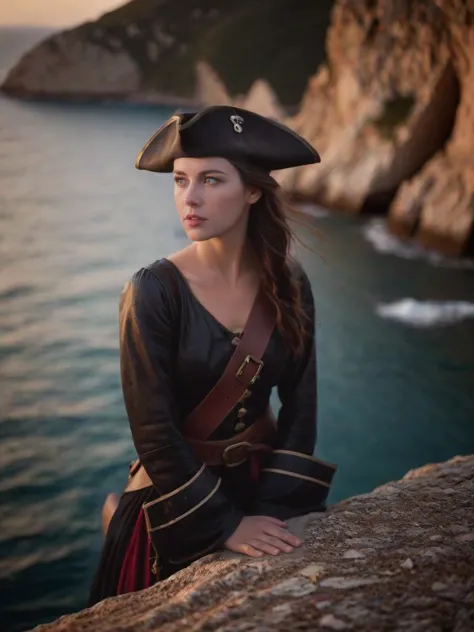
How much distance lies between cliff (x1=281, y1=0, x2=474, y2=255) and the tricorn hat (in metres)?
9.55

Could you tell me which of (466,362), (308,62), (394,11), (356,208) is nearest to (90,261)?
(466,362)

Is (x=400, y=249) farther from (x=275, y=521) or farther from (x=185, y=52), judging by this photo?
(x=185, y=52)

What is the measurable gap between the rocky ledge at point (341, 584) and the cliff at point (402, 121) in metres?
9.41

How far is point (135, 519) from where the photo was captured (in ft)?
6.86

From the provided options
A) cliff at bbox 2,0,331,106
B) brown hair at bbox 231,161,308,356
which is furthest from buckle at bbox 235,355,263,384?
cliff at bbox 2,0,331,106

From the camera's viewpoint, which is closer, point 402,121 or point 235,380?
point 235,380

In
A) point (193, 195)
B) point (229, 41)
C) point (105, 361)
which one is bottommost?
point (105, 361)

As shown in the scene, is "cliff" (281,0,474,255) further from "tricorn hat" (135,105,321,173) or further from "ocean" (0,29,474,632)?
"tricorn hat" (135,105,321,173)

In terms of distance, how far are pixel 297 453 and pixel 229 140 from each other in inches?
39.8

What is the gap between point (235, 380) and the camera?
1.94 metres

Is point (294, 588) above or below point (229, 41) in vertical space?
below

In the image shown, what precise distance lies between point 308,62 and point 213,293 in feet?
64.7

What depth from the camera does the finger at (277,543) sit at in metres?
1.86

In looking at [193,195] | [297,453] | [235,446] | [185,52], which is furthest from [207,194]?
[185,52]
